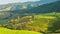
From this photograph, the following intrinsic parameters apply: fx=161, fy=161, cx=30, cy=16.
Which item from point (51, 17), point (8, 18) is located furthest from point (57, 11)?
point (8, 18)

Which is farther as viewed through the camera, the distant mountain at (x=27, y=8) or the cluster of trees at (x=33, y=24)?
the distant mountain at (x=27, y=8)

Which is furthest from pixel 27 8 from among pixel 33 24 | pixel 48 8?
pixel 33 24

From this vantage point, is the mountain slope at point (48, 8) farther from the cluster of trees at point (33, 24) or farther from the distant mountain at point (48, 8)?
the cluster of trees at point (33, 24)

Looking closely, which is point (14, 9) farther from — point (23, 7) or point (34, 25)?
point (34, 25)

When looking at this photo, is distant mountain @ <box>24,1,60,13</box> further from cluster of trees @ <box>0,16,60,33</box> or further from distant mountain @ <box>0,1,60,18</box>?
cluster of trees @ <box>0,16,60,33</box>

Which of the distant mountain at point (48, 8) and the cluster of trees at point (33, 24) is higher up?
the distant mountain at point (48, 8)

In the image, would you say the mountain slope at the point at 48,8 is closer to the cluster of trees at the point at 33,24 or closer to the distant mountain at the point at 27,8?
the distant mountain at the point at 27,8

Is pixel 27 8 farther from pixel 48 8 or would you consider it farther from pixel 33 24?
pixel 33 24

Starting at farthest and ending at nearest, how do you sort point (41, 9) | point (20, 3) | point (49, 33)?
point (20, 3), point (41, 9), point (49, 33)

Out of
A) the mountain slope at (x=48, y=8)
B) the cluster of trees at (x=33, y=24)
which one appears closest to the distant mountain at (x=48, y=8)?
the mountain slope at (x=48, y=8)

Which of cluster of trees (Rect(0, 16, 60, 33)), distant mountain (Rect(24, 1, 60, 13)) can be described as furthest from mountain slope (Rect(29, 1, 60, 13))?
cluster of trees (Rect(0, 16, 60, 33))

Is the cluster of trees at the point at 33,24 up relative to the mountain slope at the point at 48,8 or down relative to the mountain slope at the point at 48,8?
down
